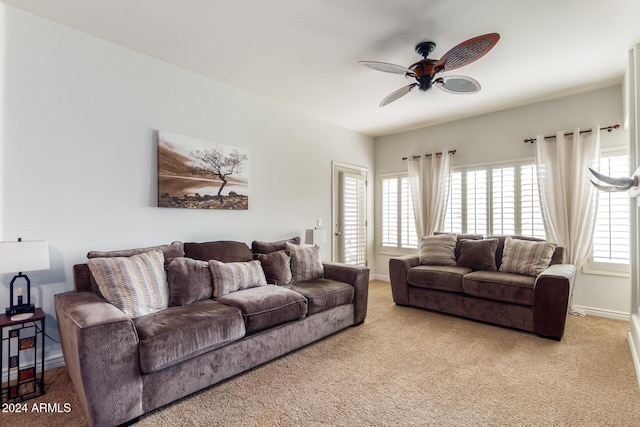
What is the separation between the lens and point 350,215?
17.7 feet

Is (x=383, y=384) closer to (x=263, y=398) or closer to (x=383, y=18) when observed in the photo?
(x=263, y=398)

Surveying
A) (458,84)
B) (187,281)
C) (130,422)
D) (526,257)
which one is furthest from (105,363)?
(526,257)

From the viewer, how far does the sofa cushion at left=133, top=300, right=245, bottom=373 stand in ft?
6.31

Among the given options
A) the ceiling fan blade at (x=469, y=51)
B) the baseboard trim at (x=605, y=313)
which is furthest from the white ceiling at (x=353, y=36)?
the baseboard trim at (x=605, y=313)

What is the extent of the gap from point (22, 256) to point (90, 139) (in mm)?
1126

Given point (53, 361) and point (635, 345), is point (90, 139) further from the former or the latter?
point (635, 345)

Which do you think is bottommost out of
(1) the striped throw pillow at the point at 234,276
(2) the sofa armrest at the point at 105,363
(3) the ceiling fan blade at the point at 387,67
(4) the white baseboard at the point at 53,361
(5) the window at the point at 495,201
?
(4) the white baseboard at the point at 53,361

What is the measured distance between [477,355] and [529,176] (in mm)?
2744

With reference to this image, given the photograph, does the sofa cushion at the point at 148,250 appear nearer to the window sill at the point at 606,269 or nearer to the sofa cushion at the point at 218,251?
the sofa cushion at the point at 218,251

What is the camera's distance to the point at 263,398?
6.97 feet

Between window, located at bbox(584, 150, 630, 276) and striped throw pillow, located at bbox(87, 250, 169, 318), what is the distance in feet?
15.3

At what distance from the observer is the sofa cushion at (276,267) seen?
128 inches

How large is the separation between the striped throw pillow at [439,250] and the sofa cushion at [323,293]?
57.9 inches

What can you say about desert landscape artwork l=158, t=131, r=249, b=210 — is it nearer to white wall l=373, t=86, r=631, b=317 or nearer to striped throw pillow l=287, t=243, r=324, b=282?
striped throw pillow l=287, t=243, r=324, b=282
